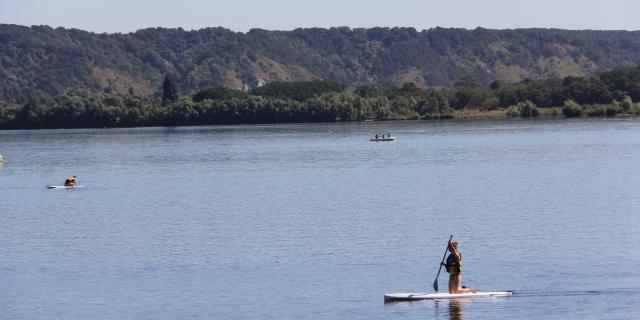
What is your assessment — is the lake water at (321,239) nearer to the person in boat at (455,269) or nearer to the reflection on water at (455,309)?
the reflection on water at (455,309)

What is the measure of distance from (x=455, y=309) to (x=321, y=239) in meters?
16.6

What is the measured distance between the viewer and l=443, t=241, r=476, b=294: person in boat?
144 ft

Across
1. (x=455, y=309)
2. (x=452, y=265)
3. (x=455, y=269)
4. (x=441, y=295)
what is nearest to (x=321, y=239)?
(x=441, y=295)

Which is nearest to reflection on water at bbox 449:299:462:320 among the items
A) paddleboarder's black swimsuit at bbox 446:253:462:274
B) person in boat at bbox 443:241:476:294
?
person in boat at bbox 443:241:476:294

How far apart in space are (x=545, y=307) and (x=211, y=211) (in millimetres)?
34972

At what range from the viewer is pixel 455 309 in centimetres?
4344

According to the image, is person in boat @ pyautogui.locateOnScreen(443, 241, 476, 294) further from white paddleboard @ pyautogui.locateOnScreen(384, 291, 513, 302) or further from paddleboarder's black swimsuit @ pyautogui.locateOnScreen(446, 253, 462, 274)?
white paddleboard @ pyautogui.locateOnScreen(384, 291, 513, 302)

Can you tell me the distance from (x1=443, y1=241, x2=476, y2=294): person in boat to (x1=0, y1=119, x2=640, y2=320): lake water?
2.15ft

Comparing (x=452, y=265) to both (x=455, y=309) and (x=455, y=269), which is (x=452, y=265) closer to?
(x=455, y=269)

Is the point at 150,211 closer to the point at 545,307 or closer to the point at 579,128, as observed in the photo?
the point at 545,307

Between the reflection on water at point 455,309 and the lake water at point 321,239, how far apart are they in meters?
0.07

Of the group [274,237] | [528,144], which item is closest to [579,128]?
[528,144]

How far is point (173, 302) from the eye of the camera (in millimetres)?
45500

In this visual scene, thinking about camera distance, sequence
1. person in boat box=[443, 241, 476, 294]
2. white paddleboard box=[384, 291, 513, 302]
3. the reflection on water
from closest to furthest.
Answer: the reflection on water < person in boat box=[443, 241, 476, 294] < white paddleboard box=[384, 291, 513, 302]
